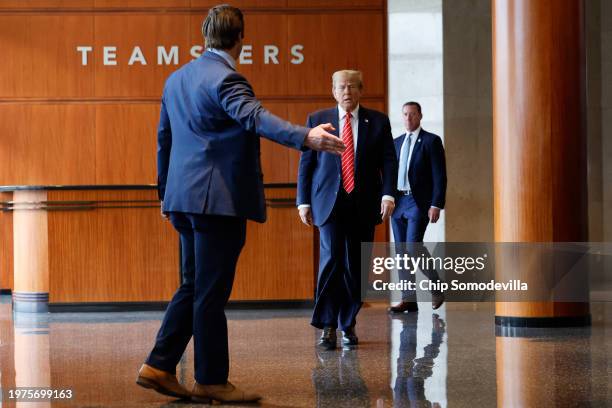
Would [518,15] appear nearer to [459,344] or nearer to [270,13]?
[459,344]

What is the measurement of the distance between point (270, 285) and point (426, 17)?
2953 mm

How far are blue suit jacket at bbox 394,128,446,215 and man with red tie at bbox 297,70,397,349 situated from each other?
6.17 ft

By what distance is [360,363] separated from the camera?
487 centimetres

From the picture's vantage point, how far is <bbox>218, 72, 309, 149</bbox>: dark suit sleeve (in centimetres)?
355

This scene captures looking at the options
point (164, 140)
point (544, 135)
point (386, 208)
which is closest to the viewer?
point (164, 140)

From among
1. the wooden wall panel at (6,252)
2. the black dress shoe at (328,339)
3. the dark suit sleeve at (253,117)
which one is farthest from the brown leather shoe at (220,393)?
the wooden wall panel at (6,252)

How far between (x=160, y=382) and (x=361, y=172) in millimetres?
2143

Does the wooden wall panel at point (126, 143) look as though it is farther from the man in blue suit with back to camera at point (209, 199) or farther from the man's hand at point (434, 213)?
the man in blue suit with back to camera at point (209, 199)

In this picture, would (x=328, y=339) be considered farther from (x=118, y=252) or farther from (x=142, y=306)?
(x=118, y=252)

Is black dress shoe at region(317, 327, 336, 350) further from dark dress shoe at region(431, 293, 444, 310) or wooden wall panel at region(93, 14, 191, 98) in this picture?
wooden wall panel at region(93, 14, 191, 98)

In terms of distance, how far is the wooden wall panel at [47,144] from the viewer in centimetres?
962

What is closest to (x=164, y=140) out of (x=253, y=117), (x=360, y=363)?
(x=253, y=117)

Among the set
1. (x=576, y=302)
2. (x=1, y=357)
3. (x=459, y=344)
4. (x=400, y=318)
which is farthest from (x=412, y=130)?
(x=1, y=357)

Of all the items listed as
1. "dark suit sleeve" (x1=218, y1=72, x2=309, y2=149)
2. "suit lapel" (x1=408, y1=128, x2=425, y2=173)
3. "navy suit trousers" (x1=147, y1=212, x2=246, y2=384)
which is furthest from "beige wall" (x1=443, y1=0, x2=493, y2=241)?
"dark suit sleeve" (x1=218, y1=72, x2=309, y2=149)
